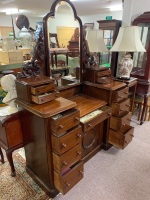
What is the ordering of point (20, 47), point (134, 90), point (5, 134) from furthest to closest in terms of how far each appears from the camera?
point (134, 90) < point (20, 47) < point (5, 134)

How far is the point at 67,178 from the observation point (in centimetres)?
124

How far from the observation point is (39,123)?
1169 mm

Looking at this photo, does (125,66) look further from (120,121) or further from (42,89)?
(42,89)

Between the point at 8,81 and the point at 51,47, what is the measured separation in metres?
0.50

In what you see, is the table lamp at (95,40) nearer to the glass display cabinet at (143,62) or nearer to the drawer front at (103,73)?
the drawer front at (103,73)

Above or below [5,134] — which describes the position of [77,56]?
above

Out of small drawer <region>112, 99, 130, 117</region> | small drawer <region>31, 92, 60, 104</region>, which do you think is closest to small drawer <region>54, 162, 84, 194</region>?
small drawer <region>31, 92, 60, 104</region>

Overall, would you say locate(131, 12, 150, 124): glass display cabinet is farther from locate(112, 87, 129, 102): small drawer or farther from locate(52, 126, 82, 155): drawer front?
locate(52, 126, 82, 155): drawer front

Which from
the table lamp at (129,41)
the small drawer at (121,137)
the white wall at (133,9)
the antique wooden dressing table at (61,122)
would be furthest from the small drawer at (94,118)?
the white wall at (133,9)

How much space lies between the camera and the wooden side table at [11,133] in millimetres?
1237

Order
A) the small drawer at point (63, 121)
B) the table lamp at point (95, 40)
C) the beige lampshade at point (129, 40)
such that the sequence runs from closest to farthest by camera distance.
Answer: the small drawer at point (63, 121) → the beige lampshade at point (129, 40) → the table lamp at point (95, 40)

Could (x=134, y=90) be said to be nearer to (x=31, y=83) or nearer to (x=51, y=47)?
(x=51, y=47)

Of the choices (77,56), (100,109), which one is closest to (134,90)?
(100,109)

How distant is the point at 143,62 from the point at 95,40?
0.86m
